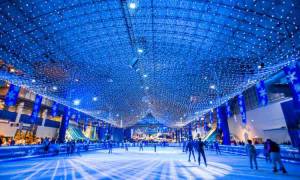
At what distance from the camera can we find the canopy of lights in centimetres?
1485

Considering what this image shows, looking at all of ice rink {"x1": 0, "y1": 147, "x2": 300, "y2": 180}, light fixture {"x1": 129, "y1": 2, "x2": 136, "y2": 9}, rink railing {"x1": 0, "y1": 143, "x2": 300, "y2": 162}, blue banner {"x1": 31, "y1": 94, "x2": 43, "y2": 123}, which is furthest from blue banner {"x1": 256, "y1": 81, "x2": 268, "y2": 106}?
blue banner {"x1": 31, "y1": 94, "x2": 43, "y2": 123}

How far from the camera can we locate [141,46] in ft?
74.3

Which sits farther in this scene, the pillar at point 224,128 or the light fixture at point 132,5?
the pillar at point 224,128

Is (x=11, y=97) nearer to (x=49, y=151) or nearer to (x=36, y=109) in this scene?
(x=36, y=109)

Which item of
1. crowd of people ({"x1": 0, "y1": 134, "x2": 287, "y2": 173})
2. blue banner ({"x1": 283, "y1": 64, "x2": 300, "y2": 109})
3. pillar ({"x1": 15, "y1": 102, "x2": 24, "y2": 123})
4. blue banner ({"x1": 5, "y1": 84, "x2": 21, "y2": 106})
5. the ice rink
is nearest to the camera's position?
the ice rink

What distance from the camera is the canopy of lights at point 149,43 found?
48.7ft

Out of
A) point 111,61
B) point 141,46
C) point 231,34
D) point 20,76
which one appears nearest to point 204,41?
point 231,34

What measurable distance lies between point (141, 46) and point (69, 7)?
954 centimetres

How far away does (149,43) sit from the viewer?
22000 mm

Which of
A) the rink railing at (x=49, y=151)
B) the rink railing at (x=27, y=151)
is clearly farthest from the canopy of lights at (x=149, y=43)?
the rink railing at (x=27, y=151)

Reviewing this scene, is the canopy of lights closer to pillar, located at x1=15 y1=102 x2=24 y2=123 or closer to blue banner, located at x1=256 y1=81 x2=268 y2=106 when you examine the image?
blue banner, located at x1=256 y1=81 x2=268 y2=106

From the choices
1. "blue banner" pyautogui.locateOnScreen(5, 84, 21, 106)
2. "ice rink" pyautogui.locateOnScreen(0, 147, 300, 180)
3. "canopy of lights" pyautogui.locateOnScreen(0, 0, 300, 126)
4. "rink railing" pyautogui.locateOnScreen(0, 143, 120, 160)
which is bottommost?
"ice rink" pyautogui.locateOnScreen(0, 147, 300, 180)

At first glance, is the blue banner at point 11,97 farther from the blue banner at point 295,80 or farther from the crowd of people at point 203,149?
the blue banner at point 295,80

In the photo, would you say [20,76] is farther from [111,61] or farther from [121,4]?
[121,4]
